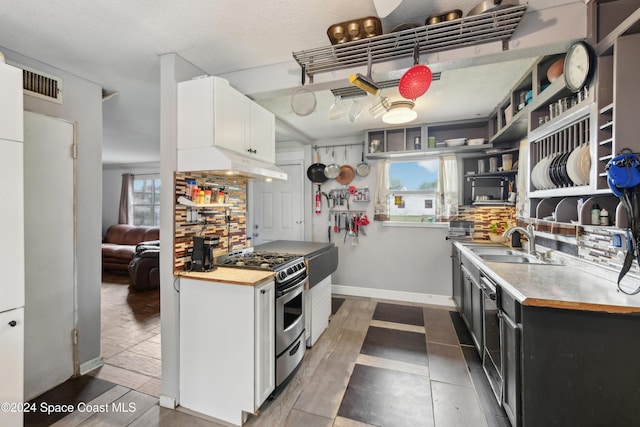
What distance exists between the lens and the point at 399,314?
11.6ft

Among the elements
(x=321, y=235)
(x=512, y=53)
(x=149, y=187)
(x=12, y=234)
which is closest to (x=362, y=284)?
(x=321, y=235)

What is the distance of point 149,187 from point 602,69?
26.9ft

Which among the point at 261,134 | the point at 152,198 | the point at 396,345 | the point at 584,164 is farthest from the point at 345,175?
the point at 152,198

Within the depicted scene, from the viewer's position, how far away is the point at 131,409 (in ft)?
6.34

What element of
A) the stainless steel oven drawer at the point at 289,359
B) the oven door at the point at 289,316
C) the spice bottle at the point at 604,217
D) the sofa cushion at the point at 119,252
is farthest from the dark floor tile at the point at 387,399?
the sofa cushion at the point at 119,252

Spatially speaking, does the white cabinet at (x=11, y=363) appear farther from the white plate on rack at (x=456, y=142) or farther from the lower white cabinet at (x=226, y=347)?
the white plate on rack at (x=456, y=142)

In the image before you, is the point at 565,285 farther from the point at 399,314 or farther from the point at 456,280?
the point at 399,314

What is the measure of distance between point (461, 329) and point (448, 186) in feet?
5.84

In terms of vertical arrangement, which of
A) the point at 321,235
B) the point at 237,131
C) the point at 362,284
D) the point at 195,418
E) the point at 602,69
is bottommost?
the point at 195,418

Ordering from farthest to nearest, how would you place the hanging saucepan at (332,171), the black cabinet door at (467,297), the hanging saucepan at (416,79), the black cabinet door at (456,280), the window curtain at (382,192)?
the hanging saucepan at (332,171) < the window curtain at (382,192) < the black cabinet door at (456,280) < the black cabinet door at (467,297) < the hanging saucepan at (416,79)

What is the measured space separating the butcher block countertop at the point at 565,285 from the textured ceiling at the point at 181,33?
160 centimetres

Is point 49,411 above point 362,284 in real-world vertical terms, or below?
below

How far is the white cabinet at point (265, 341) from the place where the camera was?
5.84 ft

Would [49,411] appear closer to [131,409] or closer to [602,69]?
[131,409]
